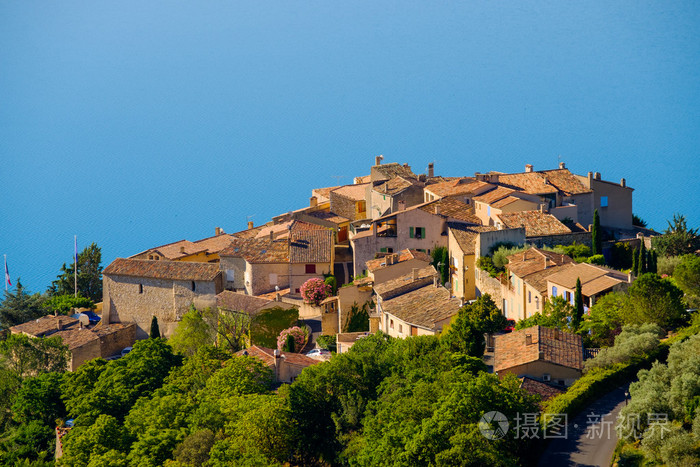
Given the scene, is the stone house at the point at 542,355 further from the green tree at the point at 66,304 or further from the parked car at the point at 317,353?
the green tree at the point at 66,304

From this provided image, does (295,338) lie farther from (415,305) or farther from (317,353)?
(415,305)

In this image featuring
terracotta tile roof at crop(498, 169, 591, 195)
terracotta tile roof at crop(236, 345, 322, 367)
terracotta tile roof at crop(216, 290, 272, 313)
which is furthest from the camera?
terracotta tile roof at crop(498, 169, 591, 195)

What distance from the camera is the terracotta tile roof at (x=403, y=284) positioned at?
46.0 metres

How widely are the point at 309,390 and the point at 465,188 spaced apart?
22.3 meters

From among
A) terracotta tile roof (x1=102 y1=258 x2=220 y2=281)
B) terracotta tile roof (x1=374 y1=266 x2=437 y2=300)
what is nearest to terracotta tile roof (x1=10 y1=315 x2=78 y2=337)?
terracotta tile roof (x1=102 y1=258 x2=220 y2=281)

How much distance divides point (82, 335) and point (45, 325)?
2687 millimetres

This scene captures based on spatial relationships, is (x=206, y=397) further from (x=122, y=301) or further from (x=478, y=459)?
(x=122, y=301)

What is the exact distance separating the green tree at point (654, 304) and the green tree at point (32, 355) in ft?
82.2

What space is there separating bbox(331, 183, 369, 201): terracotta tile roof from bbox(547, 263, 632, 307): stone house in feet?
69.5

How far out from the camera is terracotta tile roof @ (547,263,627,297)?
4034 cm

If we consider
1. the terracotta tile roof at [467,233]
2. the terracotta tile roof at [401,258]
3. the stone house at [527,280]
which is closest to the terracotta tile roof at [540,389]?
the stone house at [527,280]

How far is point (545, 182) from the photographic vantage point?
55562mm

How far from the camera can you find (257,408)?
3497cm

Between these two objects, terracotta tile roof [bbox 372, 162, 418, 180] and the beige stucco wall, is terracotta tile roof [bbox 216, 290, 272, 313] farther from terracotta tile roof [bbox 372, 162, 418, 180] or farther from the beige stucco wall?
terracotta tile roof [bbox 372, 162, 418, 180]
